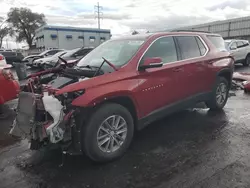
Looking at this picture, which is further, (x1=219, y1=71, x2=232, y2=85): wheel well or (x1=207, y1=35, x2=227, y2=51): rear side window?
(x1=219, y1=71, x2=232, y2=85): wheel well

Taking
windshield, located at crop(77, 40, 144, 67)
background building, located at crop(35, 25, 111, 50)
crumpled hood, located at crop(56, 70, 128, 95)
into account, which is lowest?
crumpled hood, located at crop(56, 70, 128, 95)

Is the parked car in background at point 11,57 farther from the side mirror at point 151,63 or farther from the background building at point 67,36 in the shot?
the background building at point 67,36

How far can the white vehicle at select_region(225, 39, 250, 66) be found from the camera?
13.1 metres

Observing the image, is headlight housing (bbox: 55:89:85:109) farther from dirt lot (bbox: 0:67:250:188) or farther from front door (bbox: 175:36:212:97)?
front door (bbox: 175:36:212:97)

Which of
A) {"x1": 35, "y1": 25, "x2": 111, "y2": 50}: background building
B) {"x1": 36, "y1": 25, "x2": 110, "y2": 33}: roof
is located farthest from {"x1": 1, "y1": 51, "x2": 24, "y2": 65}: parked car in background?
{"x1": 36, "y1": 25, "x2": 110, "y2": 33}: roof

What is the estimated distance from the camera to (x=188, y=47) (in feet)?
15.1

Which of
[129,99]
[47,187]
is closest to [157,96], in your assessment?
[129,99]

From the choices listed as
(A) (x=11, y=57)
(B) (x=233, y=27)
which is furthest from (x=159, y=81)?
(B) (x=233, y=27)

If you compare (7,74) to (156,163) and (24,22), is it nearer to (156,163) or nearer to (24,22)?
(156,163)

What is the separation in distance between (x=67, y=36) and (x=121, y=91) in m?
45.8

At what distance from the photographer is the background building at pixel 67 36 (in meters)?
44.5

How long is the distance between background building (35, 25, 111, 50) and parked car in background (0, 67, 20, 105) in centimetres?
4061

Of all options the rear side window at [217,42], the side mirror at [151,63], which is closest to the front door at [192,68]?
the rear side window at [217,42]

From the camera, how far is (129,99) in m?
3.45
